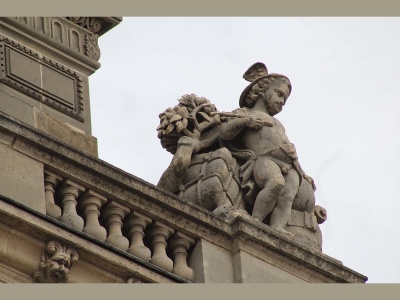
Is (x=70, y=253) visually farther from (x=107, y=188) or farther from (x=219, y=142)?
(x=219, y=142)

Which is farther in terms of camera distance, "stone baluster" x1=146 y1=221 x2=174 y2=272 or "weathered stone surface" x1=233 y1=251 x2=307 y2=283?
"weathered stone surface" x1=233 y1=251 x2=307 y2=283

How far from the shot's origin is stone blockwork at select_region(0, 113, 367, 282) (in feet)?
77.8

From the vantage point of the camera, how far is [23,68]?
26.1 meters

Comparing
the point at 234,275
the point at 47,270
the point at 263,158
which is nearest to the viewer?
the point at 47,270

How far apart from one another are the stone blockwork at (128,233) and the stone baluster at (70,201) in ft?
0.03

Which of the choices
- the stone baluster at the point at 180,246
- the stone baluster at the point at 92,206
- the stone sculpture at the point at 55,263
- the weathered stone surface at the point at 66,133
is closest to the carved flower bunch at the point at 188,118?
the weathered stone surface at the point at 66,133

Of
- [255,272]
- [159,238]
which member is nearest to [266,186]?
[255,272]

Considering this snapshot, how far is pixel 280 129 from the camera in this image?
27.5m

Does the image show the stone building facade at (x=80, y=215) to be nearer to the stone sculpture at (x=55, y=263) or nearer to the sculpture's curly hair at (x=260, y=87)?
the stone sculpture at (x=55, y=263)

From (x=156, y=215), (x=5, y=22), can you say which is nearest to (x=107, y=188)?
(x=156, y=215)

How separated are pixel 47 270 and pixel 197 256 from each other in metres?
2.18

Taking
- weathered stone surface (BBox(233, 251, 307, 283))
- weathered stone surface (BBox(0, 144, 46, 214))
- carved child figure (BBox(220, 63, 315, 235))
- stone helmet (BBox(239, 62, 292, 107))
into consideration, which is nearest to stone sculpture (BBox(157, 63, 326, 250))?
carved child figure (BBox(220, 63, 315, 235))

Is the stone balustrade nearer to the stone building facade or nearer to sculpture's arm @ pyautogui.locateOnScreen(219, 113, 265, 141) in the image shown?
the stone building facade

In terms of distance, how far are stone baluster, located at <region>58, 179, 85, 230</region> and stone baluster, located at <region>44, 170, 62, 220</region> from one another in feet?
0.22
